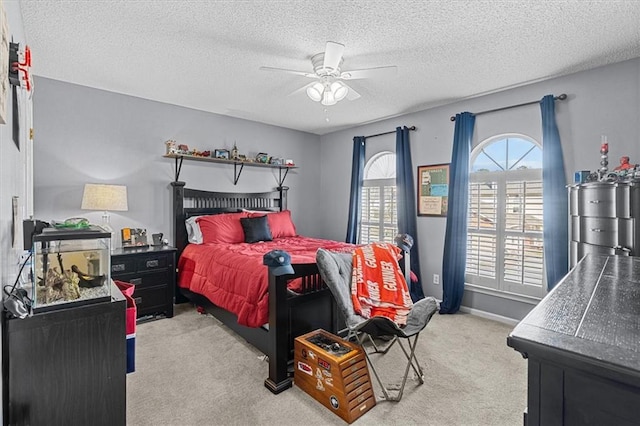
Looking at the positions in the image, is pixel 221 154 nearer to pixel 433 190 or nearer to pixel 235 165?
pixel 235 165

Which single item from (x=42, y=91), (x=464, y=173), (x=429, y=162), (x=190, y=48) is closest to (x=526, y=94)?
(x=464, y=173)

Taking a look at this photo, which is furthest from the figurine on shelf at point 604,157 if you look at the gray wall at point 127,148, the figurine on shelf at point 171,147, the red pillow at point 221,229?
the figurine on shelf at point 171,147

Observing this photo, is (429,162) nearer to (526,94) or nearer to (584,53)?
(526,94)

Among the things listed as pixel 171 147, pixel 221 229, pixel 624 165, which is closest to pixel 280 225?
pixel 221 229

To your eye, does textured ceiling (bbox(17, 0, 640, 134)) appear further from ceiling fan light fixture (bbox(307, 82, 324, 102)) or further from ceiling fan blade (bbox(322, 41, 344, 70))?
ceiling fan light fixture (bbox(307, 82, 324, 102))

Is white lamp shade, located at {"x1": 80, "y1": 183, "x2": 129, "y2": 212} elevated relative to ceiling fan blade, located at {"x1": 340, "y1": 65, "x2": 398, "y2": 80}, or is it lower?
lower

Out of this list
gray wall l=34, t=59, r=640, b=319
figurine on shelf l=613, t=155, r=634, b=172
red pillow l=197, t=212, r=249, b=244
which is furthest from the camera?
red pillow l=197, t=212, r=249, b=244

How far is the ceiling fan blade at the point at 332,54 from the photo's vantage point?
2324 millimetres

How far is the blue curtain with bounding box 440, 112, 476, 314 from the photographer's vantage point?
3840mm

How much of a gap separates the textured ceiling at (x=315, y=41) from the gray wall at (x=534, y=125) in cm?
16

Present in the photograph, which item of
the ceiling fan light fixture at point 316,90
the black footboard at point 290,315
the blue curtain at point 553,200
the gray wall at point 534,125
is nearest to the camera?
the black footboard at point 290,315

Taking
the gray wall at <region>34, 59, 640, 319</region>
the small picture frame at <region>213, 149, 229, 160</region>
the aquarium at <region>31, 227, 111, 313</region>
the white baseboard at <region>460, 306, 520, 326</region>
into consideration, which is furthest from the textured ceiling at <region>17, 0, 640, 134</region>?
the white baseboard at <region>460, 306, 520, 326</region>

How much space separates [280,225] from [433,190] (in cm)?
211

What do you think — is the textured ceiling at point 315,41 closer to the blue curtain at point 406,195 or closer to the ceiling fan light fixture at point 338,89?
the ceiling fan light fixture at point 338,89
